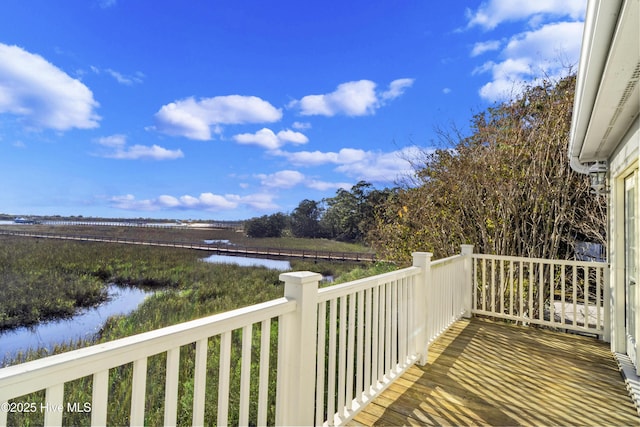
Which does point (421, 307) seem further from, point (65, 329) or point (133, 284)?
point (133, 284)

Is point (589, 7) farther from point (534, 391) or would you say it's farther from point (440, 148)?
point (440, 148)

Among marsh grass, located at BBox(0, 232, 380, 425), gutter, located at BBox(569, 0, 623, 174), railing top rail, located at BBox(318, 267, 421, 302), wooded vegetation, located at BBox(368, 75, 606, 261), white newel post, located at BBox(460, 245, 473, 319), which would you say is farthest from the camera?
wooded vegetation, located at BBox(368, 75, 606, 261)

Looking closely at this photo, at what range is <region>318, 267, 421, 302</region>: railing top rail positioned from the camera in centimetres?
162

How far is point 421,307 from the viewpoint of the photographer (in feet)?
8.71

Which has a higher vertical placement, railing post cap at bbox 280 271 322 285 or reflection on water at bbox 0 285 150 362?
railing post cap at bbox 280 271 322 285

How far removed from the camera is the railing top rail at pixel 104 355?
659mm

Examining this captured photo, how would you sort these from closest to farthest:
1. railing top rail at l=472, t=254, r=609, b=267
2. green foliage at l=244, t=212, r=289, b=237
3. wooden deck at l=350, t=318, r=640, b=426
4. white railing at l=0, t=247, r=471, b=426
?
1. white railing at l=0, t=247, r=471, b=426
2. wooden deck at l=350, t=318, r=640, b=426
3. railing top rail at l=472, t=254, r=609, b=267
4. green foliage at l=244, t=212, r=289, b=237

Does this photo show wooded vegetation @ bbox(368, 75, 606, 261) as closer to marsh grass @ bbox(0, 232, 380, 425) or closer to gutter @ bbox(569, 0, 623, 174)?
marsh grass @ bbox(0, 232, 380, 425)

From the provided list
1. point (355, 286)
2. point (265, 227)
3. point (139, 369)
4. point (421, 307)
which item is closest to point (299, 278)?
point (355, 286)

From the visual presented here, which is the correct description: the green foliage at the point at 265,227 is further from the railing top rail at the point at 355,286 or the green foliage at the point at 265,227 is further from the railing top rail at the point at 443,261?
the railing top rail at the point at 355,286

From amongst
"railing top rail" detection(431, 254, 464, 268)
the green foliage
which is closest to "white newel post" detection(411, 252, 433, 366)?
"railing top rail" detection(431, 254, 464, 268)

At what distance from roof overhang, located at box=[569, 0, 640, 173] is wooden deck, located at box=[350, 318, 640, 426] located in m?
1.92

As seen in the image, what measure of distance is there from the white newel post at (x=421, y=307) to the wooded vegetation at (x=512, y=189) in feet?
7.62

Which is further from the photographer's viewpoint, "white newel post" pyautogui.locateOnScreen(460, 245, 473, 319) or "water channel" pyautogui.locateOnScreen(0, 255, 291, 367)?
"water channel" pyautogui.locateOnScreen(0, 255, 291, 367)
